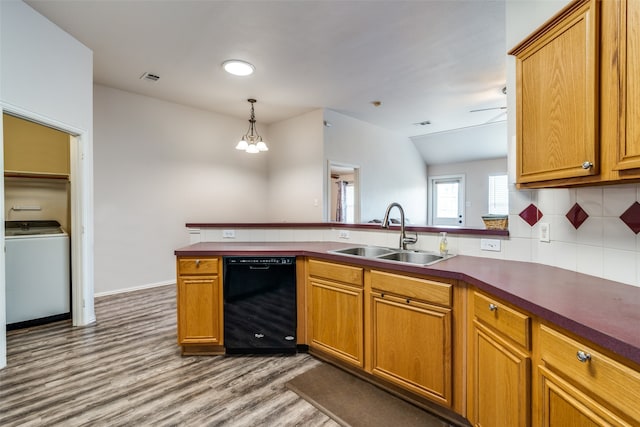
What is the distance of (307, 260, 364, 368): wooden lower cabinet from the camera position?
82.3 inches

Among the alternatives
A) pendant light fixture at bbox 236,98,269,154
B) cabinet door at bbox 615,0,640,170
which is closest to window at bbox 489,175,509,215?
pendant light fixture at bbox 236,98,269,154

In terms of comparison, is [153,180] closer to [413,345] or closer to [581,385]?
[413,345]

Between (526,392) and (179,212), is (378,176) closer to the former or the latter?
(179,212)

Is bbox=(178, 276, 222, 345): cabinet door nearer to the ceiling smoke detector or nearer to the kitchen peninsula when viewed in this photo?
the kitchen peninsula

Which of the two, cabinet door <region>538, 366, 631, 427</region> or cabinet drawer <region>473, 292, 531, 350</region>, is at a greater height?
cabinet drawer <region>473, 292, 531, 350</region>

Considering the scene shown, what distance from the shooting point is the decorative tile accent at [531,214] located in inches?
72.0

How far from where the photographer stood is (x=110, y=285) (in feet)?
13.3

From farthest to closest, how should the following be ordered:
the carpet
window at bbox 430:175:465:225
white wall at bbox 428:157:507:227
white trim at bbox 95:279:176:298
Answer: window at bbox 430:175:465:225 < white wall at bbox 428:157:507:227 < white trim at bbox 95:279:176:298 < the carpet

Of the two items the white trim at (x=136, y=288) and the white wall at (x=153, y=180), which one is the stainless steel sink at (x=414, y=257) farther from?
the white trim at (x=136, y=288)

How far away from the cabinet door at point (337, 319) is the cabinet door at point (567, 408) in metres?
1.11

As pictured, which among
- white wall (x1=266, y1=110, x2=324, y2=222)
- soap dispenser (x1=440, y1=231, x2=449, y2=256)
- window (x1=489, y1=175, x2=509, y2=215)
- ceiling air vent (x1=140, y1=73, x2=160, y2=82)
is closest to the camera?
soap dispenser (x1=440, y1=231, x2=449, y2=256)

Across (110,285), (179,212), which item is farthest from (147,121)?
(110,285)

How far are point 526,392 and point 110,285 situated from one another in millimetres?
4643

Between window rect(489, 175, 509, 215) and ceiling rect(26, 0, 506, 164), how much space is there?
2.89 meters
